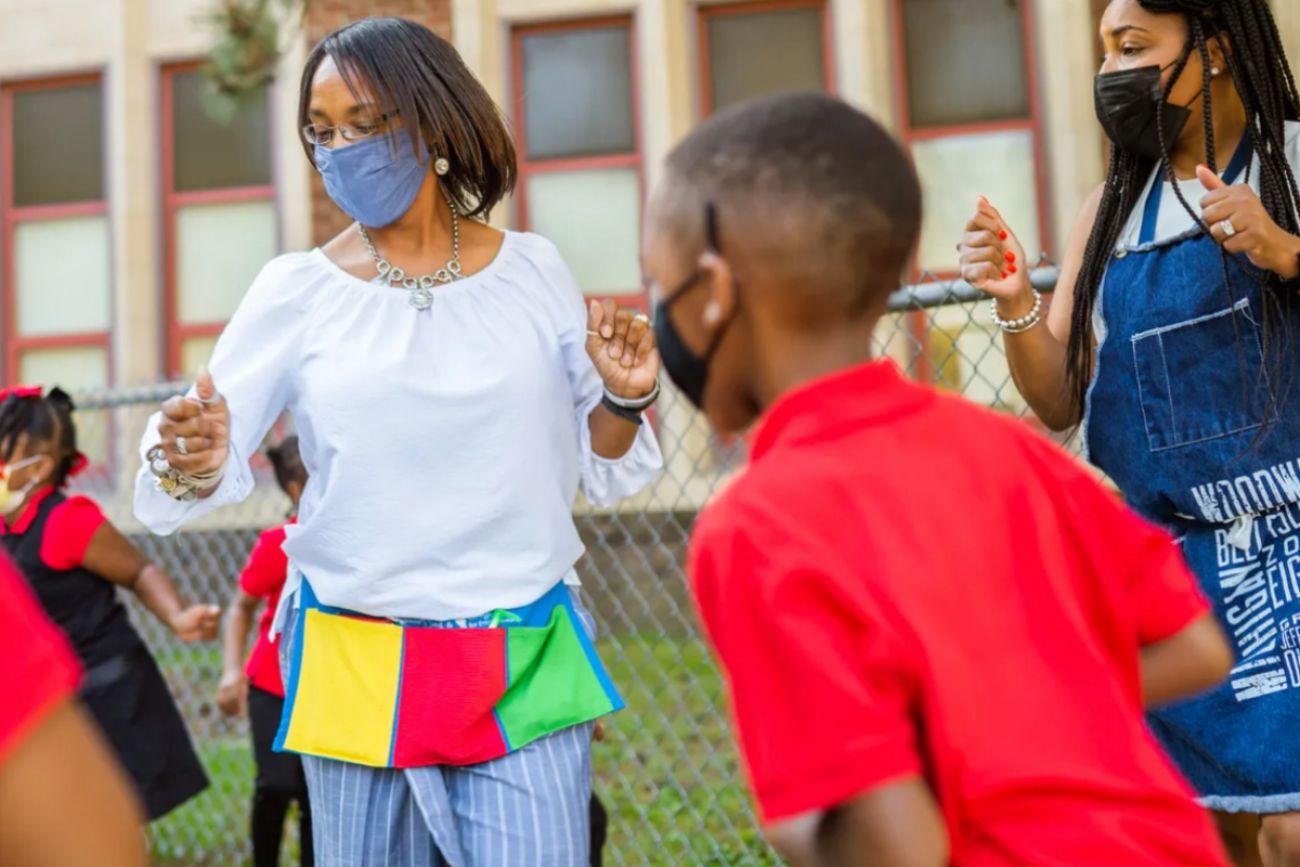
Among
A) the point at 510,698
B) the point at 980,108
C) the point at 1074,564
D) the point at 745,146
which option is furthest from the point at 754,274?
the point at 980,108

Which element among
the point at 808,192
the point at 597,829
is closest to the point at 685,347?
the point at 808,192

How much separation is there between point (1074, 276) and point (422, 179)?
3.76ft

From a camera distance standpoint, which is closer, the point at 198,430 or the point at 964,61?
the point at 198,430

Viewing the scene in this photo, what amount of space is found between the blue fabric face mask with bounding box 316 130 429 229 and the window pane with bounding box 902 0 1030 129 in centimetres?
825

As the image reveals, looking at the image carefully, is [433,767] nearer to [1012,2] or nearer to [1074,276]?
[1074,276]

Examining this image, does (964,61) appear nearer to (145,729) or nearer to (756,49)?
(756,49)

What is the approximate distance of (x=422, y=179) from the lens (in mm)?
2811

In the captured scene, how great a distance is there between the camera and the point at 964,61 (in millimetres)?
10570

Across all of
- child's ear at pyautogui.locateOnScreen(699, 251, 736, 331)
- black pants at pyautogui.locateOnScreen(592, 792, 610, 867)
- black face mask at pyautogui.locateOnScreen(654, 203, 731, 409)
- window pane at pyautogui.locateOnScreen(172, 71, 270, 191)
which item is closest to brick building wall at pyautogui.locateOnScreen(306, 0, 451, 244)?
window pane at pyautogui.locateOnScreen(172, 71, 270, 191)

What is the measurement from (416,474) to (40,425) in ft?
9.31

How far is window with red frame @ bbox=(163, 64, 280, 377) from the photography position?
11680 mm

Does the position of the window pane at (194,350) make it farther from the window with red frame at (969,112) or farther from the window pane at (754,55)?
the window with red frame at (969,112)

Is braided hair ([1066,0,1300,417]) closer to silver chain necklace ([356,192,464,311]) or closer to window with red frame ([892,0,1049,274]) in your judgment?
silver chain necklace ([356,192,464,311])

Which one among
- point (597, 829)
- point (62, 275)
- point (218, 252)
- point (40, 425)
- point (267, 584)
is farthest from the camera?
point (62, 275)
